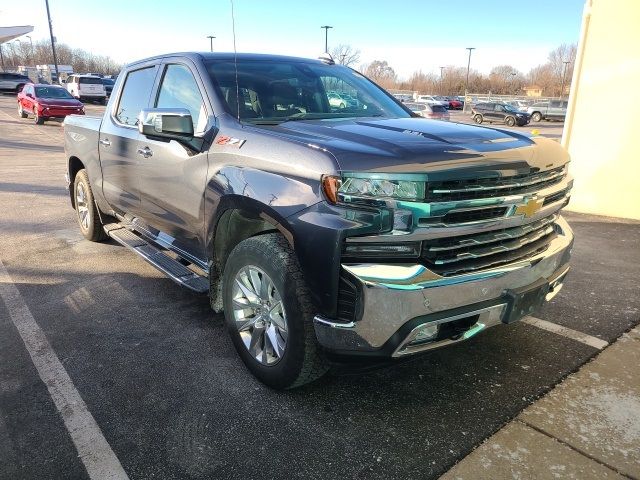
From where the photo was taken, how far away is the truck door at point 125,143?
429cm

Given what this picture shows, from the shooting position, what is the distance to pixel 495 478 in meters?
2.26

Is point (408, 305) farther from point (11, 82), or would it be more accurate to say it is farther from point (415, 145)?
point (11, 82)

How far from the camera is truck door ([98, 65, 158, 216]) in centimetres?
429

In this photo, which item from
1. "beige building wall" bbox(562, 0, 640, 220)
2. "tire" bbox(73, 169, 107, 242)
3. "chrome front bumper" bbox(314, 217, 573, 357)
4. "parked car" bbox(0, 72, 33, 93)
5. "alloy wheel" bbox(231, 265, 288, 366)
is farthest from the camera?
"parked car" bbox(0, 72, 33, 93)

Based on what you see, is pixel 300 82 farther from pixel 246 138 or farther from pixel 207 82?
pixel 246 138

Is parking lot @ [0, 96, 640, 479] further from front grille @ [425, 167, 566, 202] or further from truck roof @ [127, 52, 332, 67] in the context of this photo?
truck roof @ [127, 52, 332, 67]

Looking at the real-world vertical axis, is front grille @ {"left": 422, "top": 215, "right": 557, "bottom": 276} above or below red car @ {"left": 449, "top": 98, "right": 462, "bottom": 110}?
above

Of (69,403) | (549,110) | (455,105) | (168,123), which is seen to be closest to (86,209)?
(168,123)

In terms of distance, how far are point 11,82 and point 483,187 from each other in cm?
4992

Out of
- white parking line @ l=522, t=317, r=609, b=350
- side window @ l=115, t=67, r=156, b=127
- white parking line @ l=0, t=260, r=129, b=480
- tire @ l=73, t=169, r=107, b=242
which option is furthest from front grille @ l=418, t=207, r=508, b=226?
tire @ l=73, t=169, r=107, b=242

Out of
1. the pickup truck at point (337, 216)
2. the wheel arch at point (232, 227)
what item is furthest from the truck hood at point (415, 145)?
the wheel arch at point (232, 227)

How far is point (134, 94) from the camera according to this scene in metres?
4.62

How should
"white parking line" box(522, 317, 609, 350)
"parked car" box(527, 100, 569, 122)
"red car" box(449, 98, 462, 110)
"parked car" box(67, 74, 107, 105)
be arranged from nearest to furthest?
"white parking line" box(522, 317, 609, 350) < "parked car" box(67, 74, 107, 105) < "parked car" box(527, 100, 569, 122) < "red car" box(449, 98, 462, 110)

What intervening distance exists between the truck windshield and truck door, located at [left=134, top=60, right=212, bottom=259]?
211mm
